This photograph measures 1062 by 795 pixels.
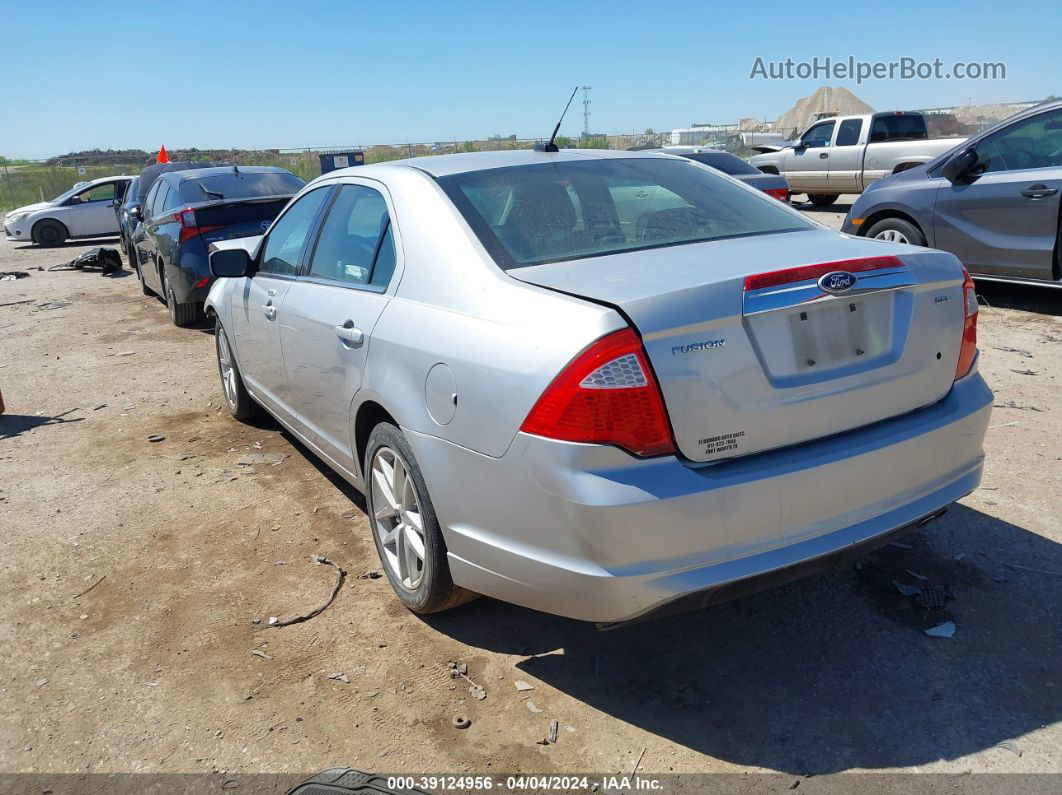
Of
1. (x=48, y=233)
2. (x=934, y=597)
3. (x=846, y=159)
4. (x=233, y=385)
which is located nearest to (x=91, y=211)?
(x=48, y=233)

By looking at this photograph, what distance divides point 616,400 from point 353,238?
6.61ft

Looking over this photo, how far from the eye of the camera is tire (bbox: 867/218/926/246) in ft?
28.1

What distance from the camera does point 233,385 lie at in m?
6.12

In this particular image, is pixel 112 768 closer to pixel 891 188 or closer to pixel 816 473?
pixel 816 473

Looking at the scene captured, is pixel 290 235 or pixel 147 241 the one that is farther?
pixel 147 241

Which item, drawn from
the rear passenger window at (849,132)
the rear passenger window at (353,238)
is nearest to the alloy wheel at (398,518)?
the rear passenger window at (353,238)

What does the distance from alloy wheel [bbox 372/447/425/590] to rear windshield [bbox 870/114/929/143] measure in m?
17.2

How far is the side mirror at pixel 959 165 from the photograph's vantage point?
8.15m

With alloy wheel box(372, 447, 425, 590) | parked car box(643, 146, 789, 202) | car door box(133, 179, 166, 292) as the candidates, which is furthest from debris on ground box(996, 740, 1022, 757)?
car door box(133, 179, 166, 292)

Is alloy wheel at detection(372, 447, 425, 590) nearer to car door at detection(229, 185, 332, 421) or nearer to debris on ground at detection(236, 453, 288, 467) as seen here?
car door at detection(229, 185, 332, 421)

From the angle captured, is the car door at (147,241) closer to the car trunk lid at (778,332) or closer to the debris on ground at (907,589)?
the car trunk lid at (778,332)

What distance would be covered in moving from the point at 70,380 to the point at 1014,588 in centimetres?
773

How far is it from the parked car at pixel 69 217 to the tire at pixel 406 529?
20.8 meters

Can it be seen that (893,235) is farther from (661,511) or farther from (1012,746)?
(661,511)
